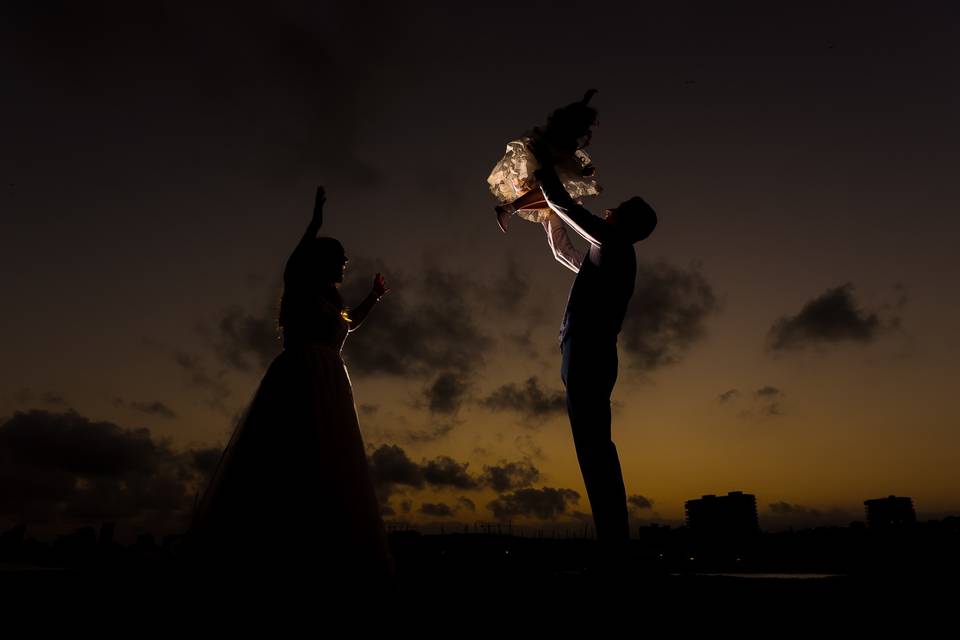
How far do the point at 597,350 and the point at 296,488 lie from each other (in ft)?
9.01

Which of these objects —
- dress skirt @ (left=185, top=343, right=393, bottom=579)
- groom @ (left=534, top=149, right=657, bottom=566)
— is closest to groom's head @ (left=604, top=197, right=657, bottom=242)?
groom @ (left=534, top=149, right=657, bottom=566)

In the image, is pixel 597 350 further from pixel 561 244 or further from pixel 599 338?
pixel 561 244

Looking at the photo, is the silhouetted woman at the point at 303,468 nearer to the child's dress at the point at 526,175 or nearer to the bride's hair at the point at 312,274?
the bride's hair at the point at 312,274

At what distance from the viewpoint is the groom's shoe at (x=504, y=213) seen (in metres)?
5.88

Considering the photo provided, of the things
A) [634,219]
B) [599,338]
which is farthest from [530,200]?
→ [599,338]

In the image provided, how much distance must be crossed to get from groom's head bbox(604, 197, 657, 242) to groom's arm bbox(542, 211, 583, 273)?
0.80 m

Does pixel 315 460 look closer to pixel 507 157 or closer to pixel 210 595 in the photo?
pixel 210 595

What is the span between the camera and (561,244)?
238 inches

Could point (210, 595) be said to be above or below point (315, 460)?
below

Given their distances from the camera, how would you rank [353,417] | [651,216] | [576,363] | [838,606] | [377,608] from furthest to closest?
[353,417], [651,216], [576,363], [377,608], [838,606]

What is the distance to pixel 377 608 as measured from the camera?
3.96 meters

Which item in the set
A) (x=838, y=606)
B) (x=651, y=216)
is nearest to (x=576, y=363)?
(x=651, y=216)

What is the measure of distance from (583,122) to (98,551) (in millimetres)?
10497

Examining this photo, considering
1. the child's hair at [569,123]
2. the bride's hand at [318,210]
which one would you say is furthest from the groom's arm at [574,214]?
the bride's hand at [318,210]
